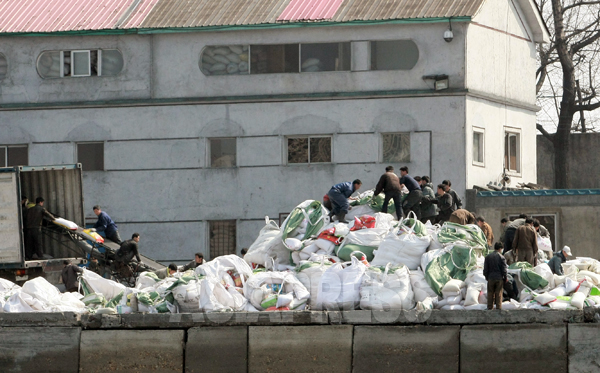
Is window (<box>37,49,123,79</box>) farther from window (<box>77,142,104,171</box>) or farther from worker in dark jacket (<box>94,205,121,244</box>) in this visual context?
worker in dark jacket (<box>94,205,121,244</box>)

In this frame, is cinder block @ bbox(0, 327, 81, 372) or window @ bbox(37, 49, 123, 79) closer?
cinder block @ bbox(0, 327, 81, 372)

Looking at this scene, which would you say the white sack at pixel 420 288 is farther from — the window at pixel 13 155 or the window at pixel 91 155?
the window at pixel 13 155

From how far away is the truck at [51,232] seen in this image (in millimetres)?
20891

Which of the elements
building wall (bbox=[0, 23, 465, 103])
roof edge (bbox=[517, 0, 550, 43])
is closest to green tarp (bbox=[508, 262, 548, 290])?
building wall (bbox=[0, 23, 465, 103])

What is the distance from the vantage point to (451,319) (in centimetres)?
1538

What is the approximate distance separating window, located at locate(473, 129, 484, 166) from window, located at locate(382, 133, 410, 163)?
5.62 feet

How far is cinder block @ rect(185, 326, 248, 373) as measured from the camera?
15.6 metres

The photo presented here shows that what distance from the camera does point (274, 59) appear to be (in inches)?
1054

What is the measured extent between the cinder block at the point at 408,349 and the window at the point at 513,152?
13.5 metres

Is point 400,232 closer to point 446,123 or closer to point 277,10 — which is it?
point 446,123

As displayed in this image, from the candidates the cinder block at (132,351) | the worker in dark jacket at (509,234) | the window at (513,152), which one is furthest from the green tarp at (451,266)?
the window at (513,152)

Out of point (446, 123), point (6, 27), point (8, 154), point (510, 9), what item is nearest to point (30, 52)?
point (6, 27)

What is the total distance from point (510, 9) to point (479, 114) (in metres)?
3.52

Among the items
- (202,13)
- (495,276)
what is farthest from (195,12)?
(495,276)
